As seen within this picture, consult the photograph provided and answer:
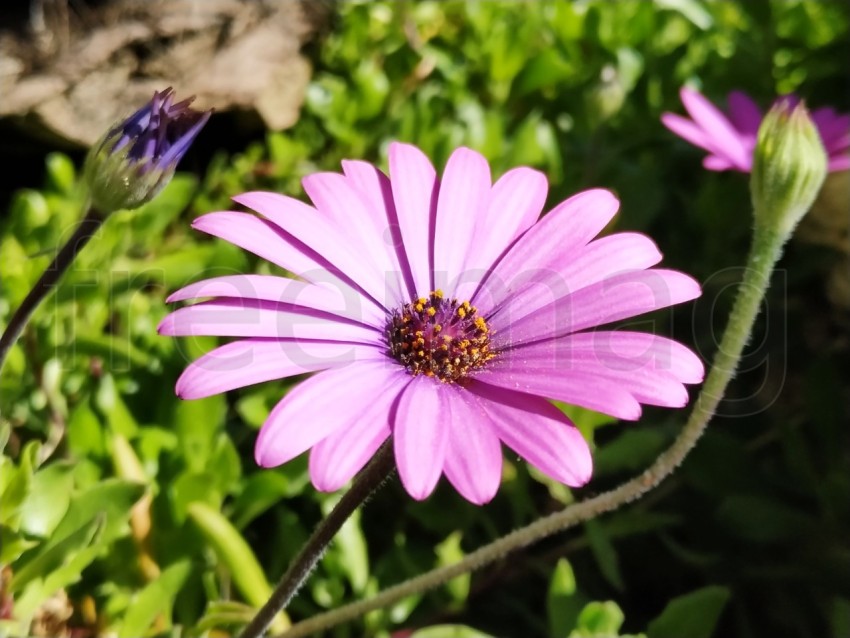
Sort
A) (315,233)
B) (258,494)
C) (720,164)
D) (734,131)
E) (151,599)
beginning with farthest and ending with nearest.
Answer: (734,131), (720,164), (258,494), (151,599), (315,233)

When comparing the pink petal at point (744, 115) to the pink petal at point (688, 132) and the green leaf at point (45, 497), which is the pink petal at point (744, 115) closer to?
the pink petal at point (688, 132)

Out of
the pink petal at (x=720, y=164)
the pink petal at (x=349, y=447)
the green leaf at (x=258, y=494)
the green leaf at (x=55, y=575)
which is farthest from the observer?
the pink petal at (x=720, y=164)

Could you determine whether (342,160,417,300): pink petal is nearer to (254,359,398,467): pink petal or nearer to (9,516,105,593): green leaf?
(254,359,398,467): pink petal

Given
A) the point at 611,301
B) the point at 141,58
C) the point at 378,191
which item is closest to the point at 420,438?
the point at 611,301

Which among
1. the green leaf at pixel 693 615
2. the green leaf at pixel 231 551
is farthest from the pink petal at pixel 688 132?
the green leaf at pixel 231 551

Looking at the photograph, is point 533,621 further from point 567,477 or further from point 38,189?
point 38,189

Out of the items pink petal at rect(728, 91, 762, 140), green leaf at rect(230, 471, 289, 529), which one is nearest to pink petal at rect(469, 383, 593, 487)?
green leaf at rect(230, 471, 289, 529)

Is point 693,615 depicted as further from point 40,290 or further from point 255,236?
point 40,290
